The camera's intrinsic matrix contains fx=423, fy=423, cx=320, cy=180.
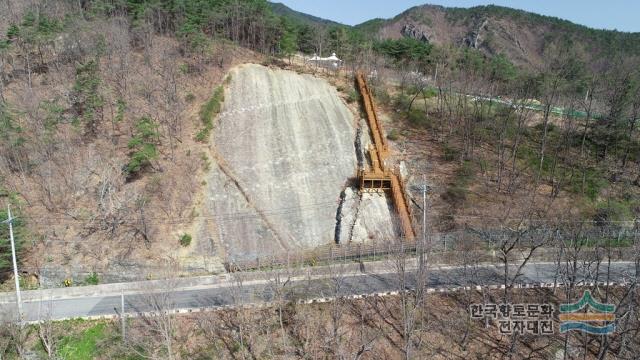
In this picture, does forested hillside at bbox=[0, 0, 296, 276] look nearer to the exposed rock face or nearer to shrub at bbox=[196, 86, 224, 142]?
shrub at bbox=[196, 86, 224, 142]

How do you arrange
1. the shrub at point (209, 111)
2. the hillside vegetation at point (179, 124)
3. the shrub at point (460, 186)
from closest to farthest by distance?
the hillside vegetation at point (179, 124)
the shrub at point (460, 186)
the shrub at point (209, 111)

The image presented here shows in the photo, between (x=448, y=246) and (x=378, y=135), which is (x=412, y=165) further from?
(x=448, y=246)

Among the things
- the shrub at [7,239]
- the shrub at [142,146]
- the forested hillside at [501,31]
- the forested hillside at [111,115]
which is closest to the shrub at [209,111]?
the forested hillside at [111,115]

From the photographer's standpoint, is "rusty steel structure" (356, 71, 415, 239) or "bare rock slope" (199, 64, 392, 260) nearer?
"bare rock slope" (199, 64, 392, 260)

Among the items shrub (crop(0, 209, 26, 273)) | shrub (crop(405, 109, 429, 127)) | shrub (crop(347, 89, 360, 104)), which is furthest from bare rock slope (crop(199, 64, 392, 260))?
shrub (crop(0, 209, 26, 273))

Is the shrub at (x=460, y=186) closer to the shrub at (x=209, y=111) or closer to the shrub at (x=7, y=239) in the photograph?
the shrub at (x=209, y=111)

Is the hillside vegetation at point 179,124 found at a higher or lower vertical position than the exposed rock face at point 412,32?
lower
